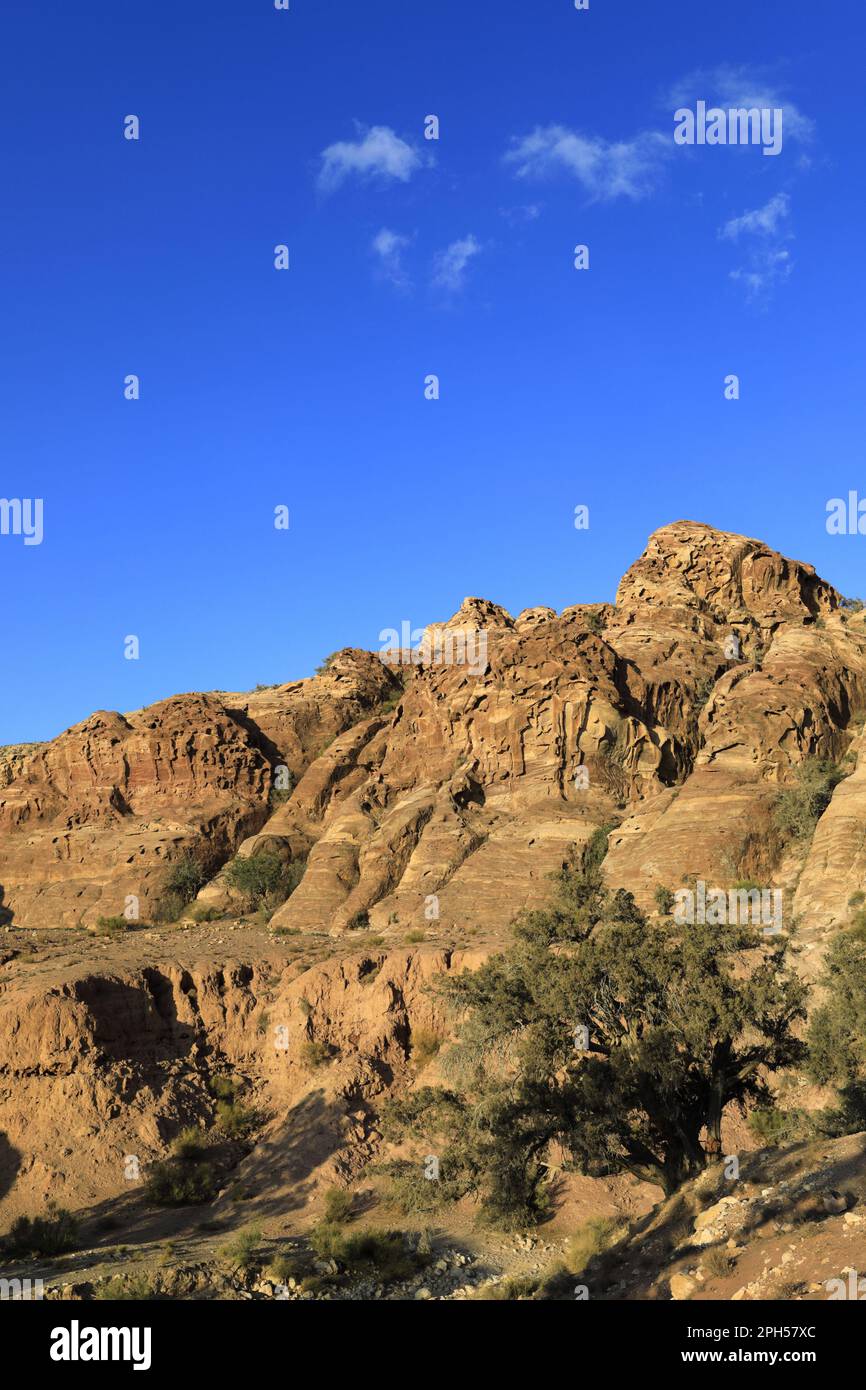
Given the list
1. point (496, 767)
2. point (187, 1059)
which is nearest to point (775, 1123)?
point (187, 1059)

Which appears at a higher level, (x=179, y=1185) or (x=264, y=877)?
(x=264, y=877)

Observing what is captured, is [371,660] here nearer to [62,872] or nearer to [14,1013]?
[62,872]

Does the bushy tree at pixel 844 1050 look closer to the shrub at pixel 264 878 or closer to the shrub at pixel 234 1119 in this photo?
the shrub at pixel 234 1119

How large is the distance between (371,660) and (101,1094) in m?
47.0

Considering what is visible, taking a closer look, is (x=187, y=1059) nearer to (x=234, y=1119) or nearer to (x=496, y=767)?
(x=234, y=1119)

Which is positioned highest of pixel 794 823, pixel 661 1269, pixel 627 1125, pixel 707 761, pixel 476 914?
pixel 707 761

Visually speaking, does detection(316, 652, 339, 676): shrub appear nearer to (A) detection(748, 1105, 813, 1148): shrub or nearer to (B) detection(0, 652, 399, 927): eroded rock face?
(B) detection(0, 652, 399, 927): eroded rock face

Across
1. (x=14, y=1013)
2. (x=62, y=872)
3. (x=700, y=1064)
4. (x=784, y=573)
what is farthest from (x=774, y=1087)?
(x=784, y=573)

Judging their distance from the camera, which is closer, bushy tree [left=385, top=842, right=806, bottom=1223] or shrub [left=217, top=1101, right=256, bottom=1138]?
bushy tree [left=385, top=842, right=806, bottom=1223]

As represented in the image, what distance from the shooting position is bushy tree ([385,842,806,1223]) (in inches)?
866

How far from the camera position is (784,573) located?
2884 inches

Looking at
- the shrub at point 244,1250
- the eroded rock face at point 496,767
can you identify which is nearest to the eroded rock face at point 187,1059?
the shrub at point 244,1250

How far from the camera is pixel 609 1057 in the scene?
2262 centimetres

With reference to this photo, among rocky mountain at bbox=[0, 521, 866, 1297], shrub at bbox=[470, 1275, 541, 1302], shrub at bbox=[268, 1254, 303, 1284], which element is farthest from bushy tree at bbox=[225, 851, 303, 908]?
shrub at bbox=[470, 1275, 541, 1302]
